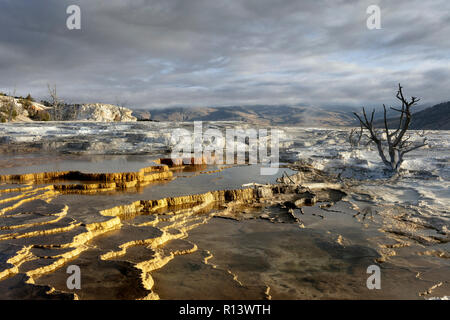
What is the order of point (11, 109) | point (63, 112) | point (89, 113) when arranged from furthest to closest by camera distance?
1. point (63, 112)
2. point (89, 113)
3. point (11, 109)

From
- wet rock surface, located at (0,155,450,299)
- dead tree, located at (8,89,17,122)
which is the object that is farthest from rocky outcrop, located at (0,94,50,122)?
wet rock surface, located at (0,155,450,299)

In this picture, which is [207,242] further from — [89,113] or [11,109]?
[89,113]

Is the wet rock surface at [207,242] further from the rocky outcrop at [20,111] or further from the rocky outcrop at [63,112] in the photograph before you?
the rocky outcrop at [63,112]

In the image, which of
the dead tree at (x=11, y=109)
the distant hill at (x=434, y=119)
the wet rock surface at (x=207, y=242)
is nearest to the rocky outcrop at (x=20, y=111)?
the dead tree at (x=11, y=109)

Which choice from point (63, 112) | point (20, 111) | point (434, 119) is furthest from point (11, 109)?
point (434, 119)

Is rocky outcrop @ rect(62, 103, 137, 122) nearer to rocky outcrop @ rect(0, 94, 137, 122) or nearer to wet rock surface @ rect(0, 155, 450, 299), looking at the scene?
rocky outcrop @ rect(0, 94, 137, 122)

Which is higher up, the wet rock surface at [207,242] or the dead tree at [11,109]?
the dead tree at [11,109]

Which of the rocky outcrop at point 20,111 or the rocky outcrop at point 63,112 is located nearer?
the rocky outcrop at point 20,111

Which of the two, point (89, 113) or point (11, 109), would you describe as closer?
point (11, 109)

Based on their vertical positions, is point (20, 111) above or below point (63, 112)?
below

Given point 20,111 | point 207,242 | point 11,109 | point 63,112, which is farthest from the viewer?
point 63,112

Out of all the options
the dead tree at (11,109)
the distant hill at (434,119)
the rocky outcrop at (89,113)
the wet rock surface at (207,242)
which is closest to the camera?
the wet rock surface at (207,242)

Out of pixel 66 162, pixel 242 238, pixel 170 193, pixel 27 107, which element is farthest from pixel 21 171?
pixel 27 107
